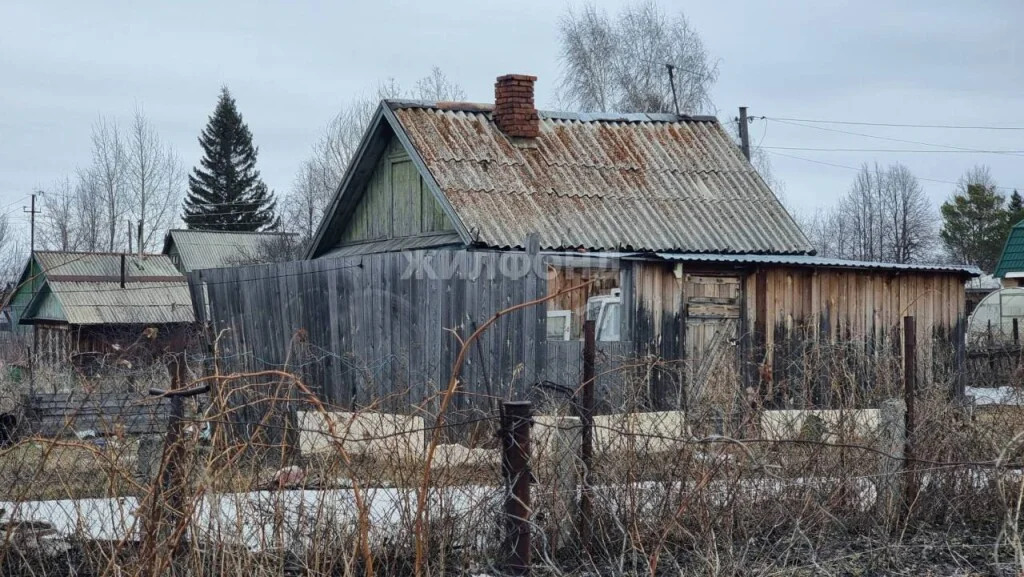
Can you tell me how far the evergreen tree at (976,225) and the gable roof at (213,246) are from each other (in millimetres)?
33086

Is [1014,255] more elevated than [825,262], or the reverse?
[1014,255]

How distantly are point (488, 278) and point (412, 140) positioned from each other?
4.41 m

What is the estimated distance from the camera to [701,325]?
13336 mm

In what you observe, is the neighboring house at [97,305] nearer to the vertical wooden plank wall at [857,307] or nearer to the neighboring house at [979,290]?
the vertical wooden plank wall at [857,307]

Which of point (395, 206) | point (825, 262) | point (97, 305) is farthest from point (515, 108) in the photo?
point (97, 305)

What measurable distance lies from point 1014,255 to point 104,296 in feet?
87.5

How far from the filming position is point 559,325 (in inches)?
532

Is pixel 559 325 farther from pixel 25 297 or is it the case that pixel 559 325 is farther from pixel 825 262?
pixel 25 297

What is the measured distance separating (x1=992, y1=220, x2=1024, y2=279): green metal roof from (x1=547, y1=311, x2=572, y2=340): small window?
22375 millimetres

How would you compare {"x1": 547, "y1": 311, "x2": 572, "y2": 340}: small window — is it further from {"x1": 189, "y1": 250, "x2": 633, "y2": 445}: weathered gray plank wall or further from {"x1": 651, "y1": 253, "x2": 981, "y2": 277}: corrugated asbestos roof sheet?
{"x1": 651, "y1": 253, "x2": 981, "y2": 277}: corrugated asbestos roof sheet

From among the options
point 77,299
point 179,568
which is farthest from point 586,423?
point 77,299

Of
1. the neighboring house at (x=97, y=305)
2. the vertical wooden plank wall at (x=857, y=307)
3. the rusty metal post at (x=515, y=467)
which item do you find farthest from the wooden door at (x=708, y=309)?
the neighboring house at (x=97, y=305)

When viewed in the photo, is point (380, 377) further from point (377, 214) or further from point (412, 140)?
point (377, 214)

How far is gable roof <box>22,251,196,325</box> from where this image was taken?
34969mm
